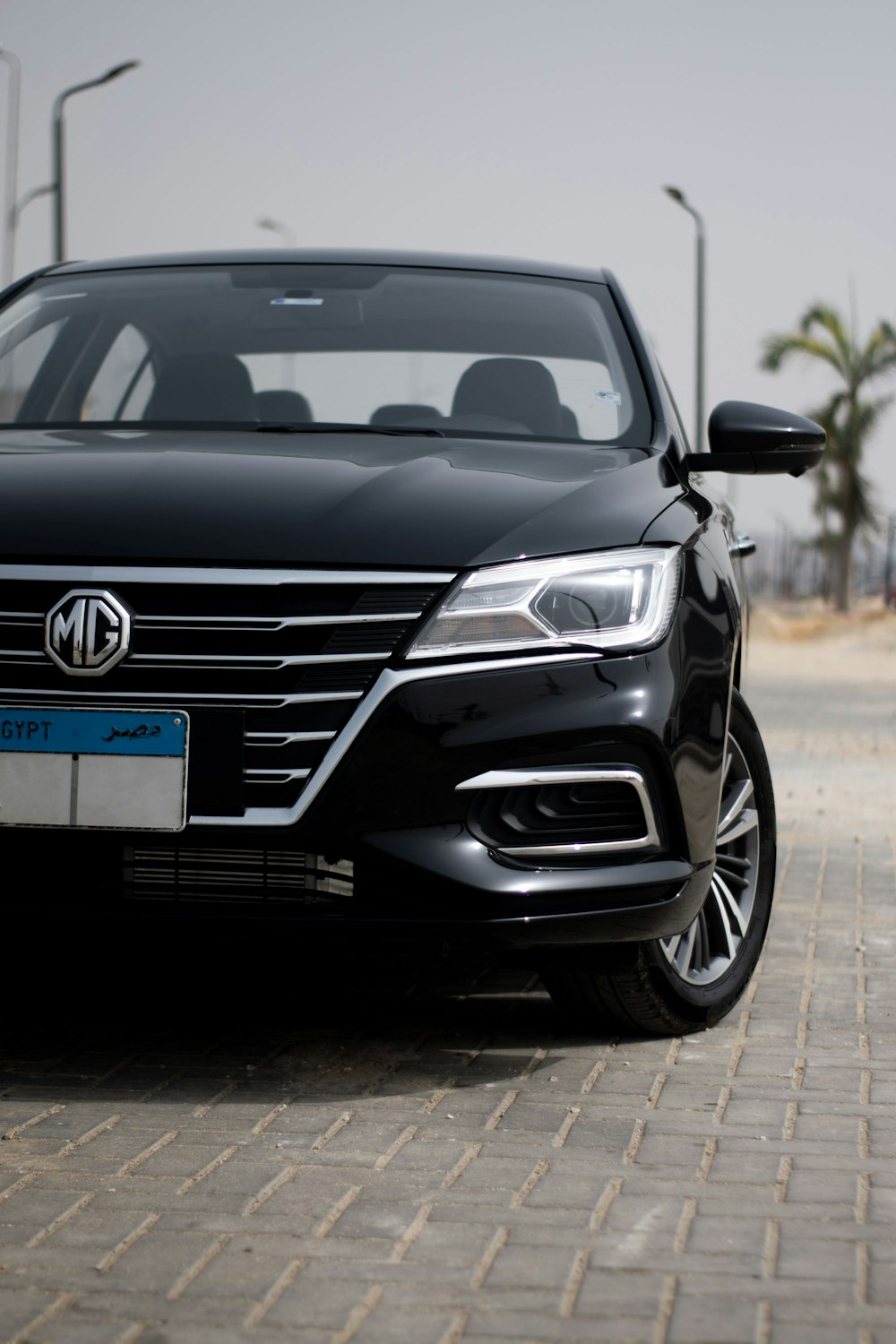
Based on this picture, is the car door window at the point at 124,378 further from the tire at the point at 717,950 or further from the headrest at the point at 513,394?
A: the tire at the point at 717,950

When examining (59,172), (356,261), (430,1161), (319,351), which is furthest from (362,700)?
(59,172)

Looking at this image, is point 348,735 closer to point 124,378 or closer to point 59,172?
point 124,378

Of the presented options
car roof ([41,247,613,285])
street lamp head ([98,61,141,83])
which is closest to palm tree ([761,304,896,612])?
street lamp head ([98,61,141,83])

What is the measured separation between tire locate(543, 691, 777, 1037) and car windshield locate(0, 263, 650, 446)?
0.92 m

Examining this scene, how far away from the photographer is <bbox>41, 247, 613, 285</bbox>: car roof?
498 centimetres

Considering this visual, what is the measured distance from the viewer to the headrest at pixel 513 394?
4.48 m

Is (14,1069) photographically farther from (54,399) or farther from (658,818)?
(54,399)

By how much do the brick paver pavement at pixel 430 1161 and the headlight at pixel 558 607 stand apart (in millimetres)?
920

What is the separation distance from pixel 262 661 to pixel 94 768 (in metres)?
0.37

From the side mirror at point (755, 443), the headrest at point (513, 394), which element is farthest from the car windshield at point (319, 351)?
the side mirror at point (755, 443)

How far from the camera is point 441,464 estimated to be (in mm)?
3760

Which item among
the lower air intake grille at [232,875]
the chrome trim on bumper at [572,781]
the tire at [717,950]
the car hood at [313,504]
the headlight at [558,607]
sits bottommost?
the tire at [717,950]

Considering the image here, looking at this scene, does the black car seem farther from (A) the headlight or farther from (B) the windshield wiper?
(B) the windshield wiper

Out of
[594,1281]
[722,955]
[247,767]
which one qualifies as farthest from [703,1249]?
[722,955]
